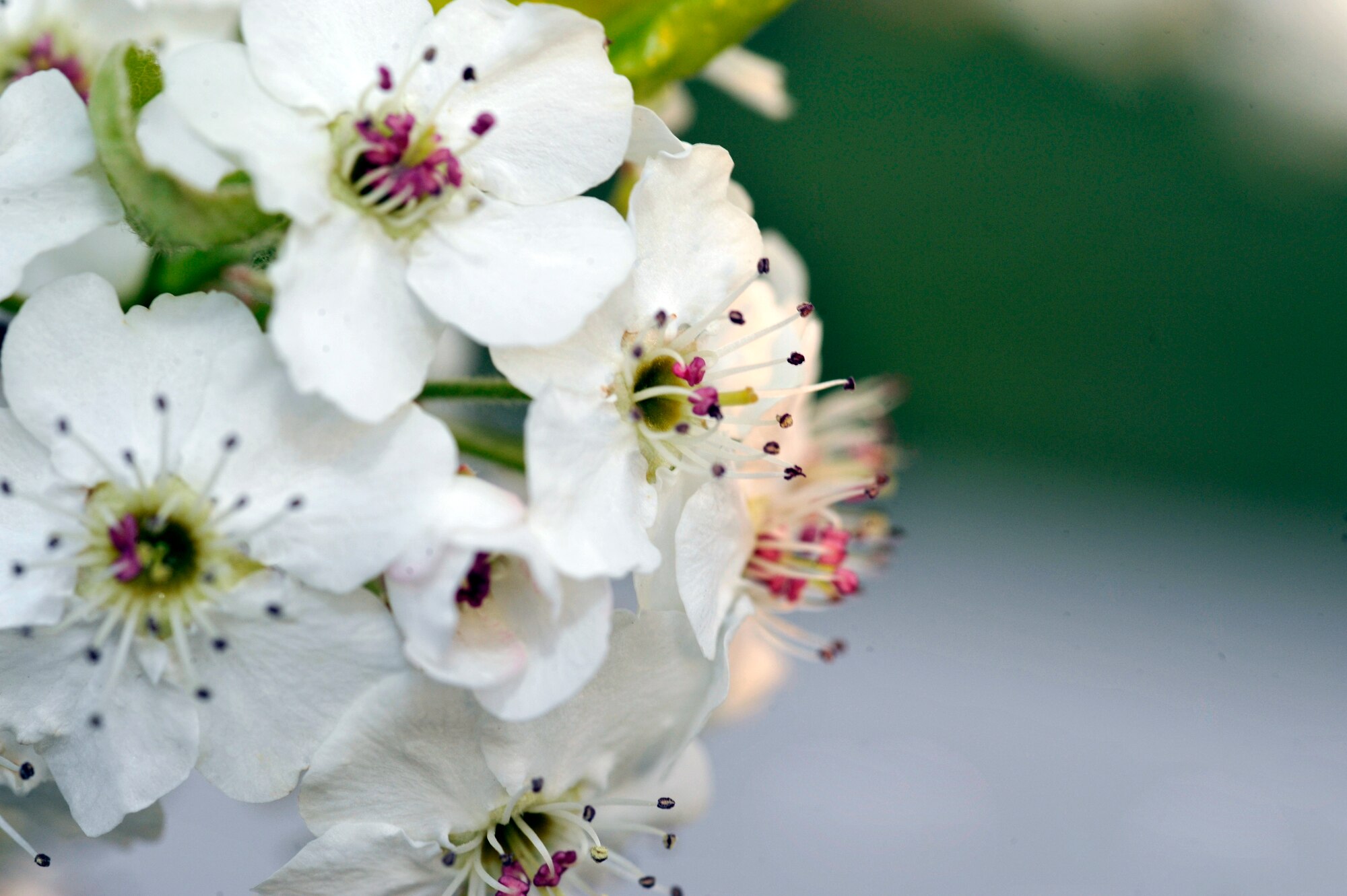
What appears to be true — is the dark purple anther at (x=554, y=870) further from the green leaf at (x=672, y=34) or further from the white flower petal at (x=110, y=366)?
the green leaf at (x=672, y=34)

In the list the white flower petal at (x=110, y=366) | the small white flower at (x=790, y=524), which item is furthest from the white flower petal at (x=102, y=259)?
the small white flower at (x=790, y=524)

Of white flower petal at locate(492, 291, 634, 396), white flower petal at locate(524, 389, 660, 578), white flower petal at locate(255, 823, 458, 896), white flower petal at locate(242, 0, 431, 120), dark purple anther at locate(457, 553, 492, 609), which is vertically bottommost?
white flower petal at locate(255, 823, 458, 896)

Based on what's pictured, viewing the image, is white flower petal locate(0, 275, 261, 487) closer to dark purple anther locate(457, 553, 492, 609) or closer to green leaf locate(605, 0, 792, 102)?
dark purple anther locate(457, 553, 492, 609)

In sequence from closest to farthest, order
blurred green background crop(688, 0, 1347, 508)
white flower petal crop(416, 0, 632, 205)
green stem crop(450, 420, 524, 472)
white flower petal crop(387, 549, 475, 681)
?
white flower petal crop(387, 549, 475, 681)
white flower petal crop(416, 0, 632, 205)
green stem crop(450, 420, 524, 472)
blurred green background crop(688, 0, 1347, 508)

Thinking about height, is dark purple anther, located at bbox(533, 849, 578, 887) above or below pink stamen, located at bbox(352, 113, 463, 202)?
below

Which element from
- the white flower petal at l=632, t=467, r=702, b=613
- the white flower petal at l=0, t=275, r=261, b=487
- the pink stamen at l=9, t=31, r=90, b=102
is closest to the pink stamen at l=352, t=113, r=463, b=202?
the white flower petal at l=0, t=275, r=261, b=487

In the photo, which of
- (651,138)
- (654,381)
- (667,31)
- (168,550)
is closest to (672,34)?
(667,31)

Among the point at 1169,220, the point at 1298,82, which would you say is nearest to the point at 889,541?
the point at 1298,82
